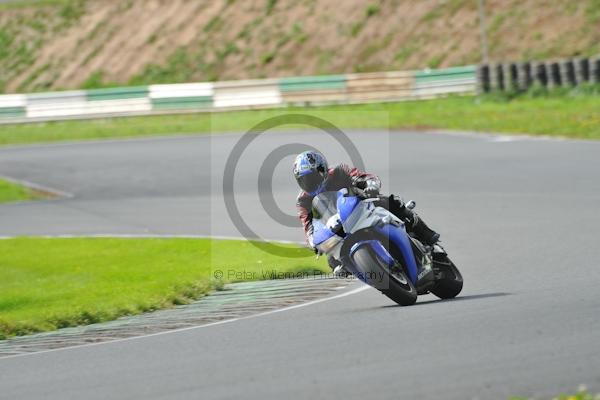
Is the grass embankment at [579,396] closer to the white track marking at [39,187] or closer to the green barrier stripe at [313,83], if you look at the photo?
the white track marking at [39,187]

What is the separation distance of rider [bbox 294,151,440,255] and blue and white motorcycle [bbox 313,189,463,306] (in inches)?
3.9

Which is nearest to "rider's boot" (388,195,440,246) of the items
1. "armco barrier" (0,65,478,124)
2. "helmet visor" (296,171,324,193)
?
"helmet visor" (296,171,324,193)

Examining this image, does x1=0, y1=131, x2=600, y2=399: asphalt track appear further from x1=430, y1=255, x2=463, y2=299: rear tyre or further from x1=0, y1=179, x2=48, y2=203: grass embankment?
x1=0, y1=179, x2=48, y2=203: grass embankment

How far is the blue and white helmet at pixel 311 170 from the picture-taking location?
953 centimetres

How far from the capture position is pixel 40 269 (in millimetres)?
14570

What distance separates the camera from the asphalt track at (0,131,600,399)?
6.84 m

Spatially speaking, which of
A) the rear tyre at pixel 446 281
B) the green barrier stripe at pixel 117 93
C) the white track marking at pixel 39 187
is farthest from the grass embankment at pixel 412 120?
the rear tyre at pixel 446 281

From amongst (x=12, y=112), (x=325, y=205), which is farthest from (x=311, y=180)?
(x=12, y=112)

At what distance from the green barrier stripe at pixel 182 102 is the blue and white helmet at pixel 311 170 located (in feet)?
95.5

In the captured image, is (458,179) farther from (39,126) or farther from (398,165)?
(39,126)

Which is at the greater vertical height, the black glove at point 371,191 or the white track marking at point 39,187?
the white track marking at point 39,187

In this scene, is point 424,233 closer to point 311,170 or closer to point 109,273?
point 311,170

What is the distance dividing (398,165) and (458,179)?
275 cm

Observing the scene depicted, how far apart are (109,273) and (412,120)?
1859 cm
